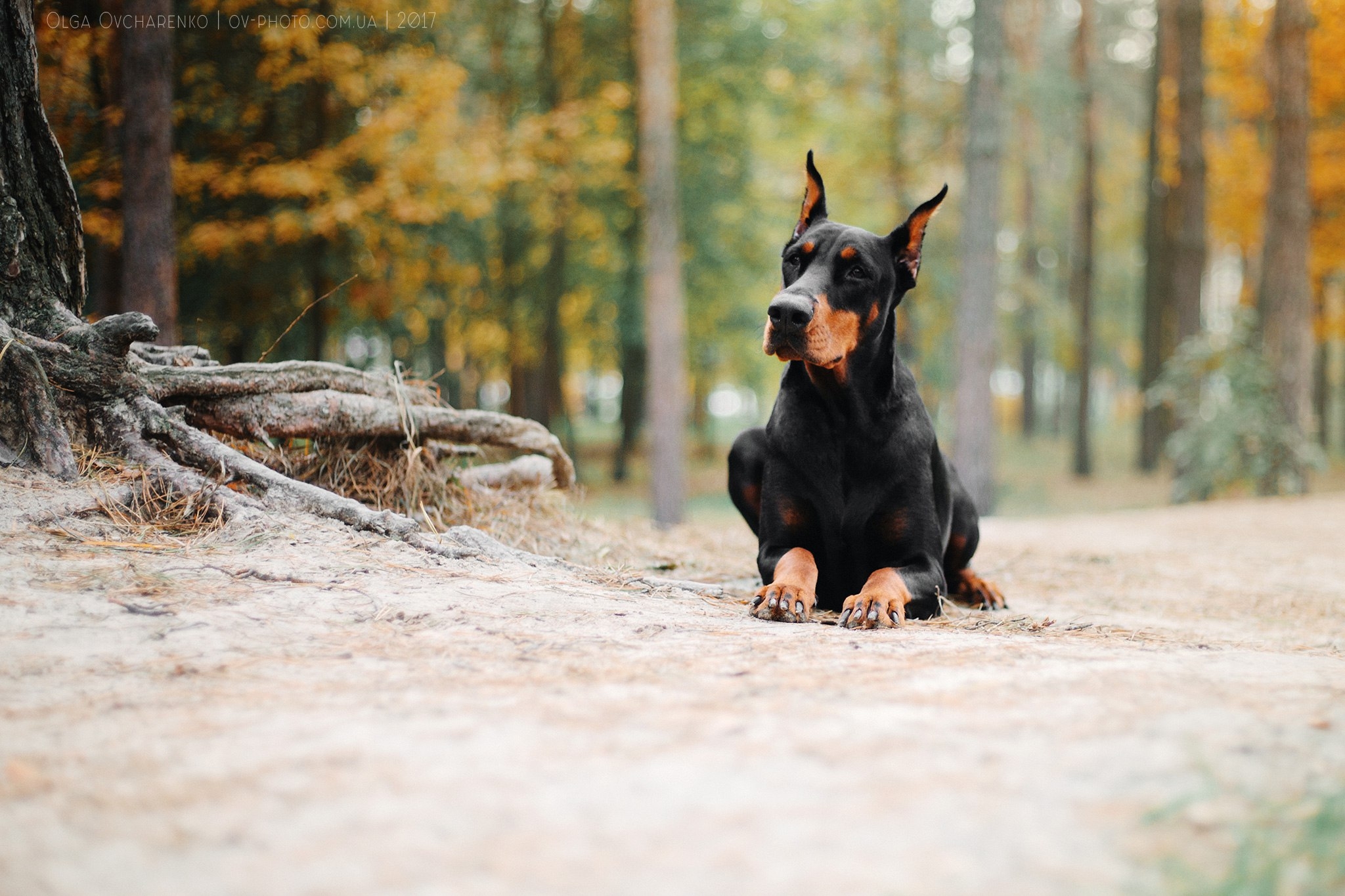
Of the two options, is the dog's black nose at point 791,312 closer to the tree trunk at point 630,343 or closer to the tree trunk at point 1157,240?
the tree trunk at point 630,343

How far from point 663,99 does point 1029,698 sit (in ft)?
32.9

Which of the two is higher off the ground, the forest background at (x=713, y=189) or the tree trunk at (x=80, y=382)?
the forest background at (x=713, y=189)

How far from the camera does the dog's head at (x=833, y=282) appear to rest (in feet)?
10.7

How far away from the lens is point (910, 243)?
3773 millimetres

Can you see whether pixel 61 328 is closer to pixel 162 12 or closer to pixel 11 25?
pixel 11 25

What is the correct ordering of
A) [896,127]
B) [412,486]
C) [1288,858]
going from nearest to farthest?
[1288,858] < [412,486] < [896,127]

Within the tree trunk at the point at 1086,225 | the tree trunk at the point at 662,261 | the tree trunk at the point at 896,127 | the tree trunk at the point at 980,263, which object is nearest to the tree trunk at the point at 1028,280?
the tree trunk at the point at 1086,225

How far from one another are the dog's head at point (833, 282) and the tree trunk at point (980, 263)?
7.56 meters

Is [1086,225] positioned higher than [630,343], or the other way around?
[1086,225]

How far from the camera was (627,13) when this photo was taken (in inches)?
607

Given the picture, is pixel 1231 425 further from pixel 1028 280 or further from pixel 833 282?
pixel 833 282

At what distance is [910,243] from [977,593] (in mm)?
1677

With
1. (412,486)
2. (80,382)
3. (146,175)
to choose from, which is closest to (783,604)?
(412,486)

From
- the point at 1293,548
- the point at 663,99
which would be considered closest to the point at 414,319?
the point at 663,99
